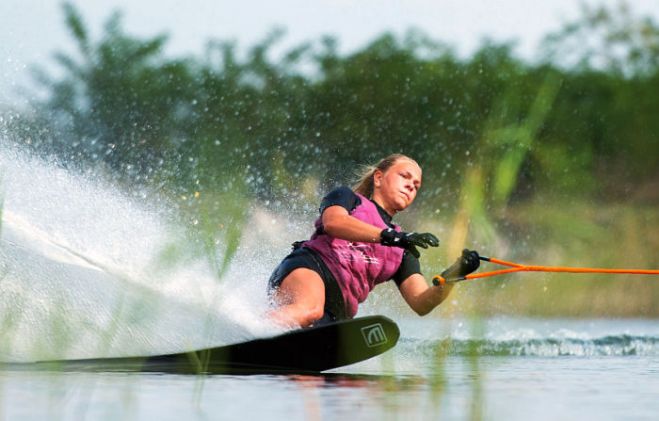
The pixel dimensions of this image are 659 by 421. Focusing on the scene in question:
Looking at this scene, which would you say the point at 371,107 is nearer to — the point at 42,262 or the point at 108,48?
the point at 108,48

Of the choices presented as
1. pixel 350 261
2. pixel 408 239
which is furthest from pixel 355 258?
pixel 408 239

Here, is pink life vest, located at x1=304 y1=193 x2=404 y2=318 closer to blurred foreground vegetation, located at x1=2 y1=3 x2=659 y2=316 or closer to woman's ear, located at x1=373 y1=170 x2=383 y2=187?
woman's ear, located at x1=373 y1=170 x2=383 y2=187

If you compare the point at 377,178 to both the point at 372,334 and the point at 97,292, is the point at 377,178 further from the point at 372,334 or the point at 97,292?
the point at 97,292

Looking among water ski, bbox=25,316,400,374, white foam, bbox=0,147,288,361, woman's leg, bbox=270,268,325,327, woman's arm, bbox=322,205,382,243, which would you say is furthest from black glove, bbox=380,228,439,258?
white foam, bbox=0,147,288,361

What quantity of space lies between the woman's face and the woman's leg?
22.0 inches

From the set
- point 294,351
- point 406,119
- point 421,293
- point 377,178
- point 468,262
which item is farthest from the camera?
point 406,119

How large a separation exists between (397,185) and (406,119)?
798 inches

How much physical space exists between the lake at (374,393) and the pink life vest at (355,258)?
1.19 ft

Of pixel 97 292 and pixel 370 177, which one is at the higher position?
pixel 370 177

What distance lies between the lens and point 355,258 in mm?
6508

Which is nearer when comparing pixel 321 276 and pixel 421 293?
pixel 321 276

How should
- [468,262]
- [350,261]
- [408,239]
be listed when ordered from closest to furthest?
[468,262], [408,239], [350,261]

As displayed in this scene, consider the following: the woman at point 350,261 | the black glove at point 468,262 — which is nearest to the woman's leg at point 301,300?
the woman at point 350,261

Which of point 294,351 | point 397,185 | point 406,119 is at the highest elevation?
point 406,119
